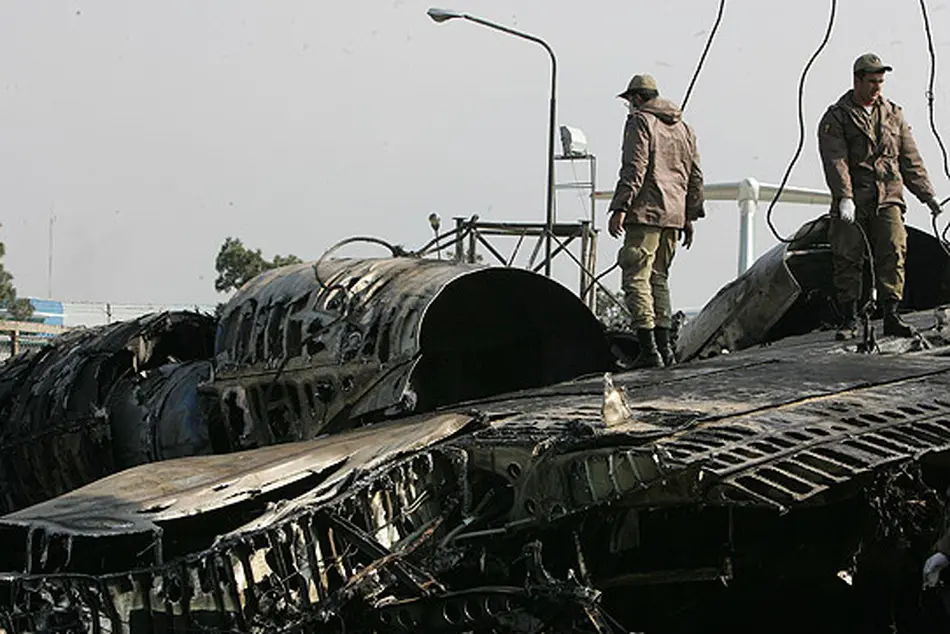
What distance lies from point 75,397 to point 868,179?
18.9ft

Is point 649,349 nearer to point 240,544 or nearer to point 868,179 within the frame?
point 868,179

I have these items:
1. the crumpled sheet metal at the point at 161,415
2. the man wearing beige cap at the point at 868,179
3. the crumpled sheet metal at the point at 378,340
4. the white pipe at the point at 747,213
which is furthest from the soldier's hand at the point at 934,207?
the white pipe at the point at 747,213

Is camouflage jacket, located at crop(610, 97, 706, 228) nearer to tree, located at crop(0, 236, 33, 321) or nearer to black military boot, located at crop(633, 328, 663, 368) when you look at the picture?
black military boot, located at crop(633, 328, 663, 368)

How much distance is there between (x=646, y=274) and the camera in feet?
29.1

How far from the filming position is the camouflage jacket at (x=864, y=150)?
28.2 ft

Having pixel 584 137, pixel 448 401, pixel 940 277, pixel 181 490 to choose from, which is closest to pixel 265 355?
pixel 448 401

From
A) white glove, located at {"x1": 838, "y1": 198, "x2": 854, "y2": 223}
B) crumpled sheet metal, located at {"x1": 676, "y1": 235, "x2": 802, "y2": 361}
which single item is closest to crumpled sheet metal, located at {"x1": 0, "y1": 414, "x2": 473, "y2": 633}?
white glove, located at {"x1": 838, "y1": 198, "x2": 854, "y2": 223}

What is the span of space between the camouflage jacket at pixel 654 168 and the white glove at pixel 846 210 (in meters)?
1.07

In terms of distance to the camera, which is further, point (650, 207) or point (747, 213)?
point (747, 213)

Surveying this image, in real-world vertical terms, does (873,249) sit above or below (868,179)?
below

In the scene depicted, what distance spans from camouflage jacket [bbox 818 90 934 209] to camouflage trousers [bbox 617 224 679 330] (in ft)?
3.77

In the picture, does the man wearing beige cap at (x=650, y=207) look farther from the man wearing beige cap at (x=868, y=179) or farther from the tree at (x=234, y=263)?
the tree at (x=234, y=263)

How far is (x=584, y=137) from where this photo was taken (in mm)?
19250

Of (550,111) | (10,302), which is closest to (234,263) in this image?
(10,302)
